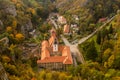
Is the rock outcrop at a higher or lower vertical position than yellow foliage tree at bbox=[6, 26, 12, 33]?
higher

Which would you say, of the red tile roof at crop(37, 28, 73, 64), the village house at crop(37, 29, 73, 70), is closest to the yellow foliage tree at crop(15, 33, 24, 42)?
the red tile roof at crop(37, 28, 73, 64)

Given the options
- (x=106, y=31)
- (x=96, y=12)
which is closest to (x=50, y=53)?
(x=106, y=31)

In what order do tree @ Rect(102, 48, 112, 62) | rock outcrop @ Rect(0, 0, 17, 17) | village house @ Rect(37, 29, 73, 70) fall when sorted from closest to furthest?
tree @ Rect(102, 48, 112, 62), village house @ Rect(37, 29, 73, 70), rock outcrop @ Rect(0, 0, 17, 17)

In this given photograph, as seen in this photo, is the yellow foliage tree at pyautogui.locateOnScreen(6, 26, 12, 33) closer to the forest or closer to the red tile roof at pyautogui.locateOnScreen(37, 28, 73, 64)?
the forest

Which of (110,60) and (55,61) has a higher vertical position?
(110,60)

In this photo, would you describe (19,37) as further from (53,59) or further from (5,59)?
(5,59)

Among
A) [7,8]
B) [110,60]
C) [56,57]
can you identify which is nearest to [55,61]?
[56,57]

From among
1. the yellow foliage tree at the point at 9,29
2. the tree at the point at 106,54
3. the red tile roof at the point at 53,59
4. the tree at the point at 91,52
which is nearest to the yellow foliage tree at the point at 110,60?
the tree at the point at 106,54

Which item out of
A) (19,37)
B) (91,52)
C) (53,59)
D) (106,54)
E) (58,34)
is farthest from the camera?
(58,34)

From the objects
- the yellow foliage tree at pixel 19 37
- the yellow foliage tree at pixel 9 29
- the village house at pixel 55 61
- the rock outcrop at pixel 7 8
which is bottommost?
the village house at pixel 55 61

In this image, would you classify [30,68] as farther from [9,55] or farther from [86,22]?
[86,22]

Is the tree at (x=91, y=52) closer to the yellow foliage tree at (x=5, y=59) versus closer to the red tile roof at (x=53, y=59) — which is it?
the red tile roof at (x=53, y=59)
